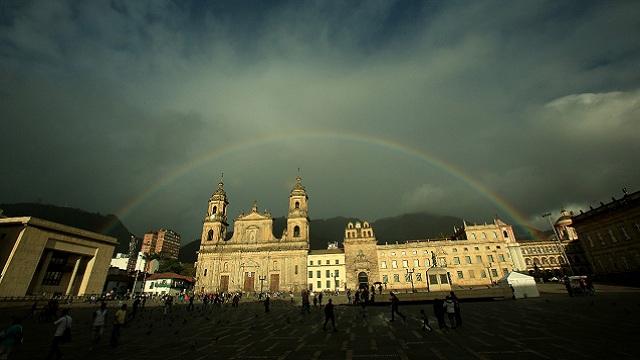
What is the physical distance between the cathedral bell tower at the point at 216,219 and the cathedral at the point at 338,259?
9.3 inches

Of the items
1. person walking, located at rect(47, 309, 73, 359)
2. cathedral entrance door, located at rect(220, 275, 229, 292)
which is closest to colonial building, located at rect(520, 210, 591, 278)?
cathedral entrance door, located at rect(220, 275, 229, 292)

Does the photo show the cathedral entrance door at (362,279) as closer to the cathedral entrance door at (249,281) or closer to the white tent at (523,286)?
the cathedral entrance door at (249,281)

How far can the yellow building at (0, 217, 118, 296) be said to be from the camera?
128 ft

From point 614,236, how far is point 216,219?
235 feet

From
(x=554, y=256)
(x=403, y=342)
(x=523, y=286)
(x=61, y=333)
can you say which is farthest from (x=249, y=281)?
(x=554, y=256)

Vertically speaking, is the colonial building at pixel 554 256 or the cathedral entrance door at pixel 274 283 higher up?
the colonial building at pixel 554 256

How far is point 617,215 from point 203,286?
71702mm

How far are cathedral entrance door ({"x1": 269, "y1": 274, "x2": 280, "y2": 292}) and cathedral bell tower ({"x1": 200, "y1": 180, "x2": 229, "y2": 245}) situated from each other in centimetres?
1618

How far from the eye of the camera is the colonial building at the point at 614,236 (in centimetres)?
3666

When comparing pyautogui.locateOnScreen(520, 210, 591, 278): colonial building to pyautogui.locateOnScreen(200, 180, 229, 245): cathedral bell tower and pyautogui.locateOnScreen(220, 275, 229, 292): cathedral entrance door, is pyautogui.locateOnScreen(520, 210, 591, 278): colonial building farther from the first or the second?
pyautogui.locateOnScreen(200, 180, 229, 245): cathedral bell tower

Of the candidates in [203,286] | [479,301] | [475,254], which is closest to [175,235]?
[203,286]

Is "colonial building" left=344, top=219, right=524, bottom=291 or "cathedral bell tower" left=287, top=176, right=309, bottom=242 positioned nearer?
"colonial building" left=344, top=219, right=524, bottom=291

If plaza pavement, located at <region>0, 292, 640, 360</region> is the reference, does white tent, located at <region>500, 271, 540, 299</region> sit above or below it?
above

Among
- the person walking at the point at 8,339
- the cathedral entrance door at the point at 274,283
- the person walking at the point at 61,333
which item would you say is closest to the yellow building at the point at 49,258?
the cathedral entrance door at the point at 274,283
